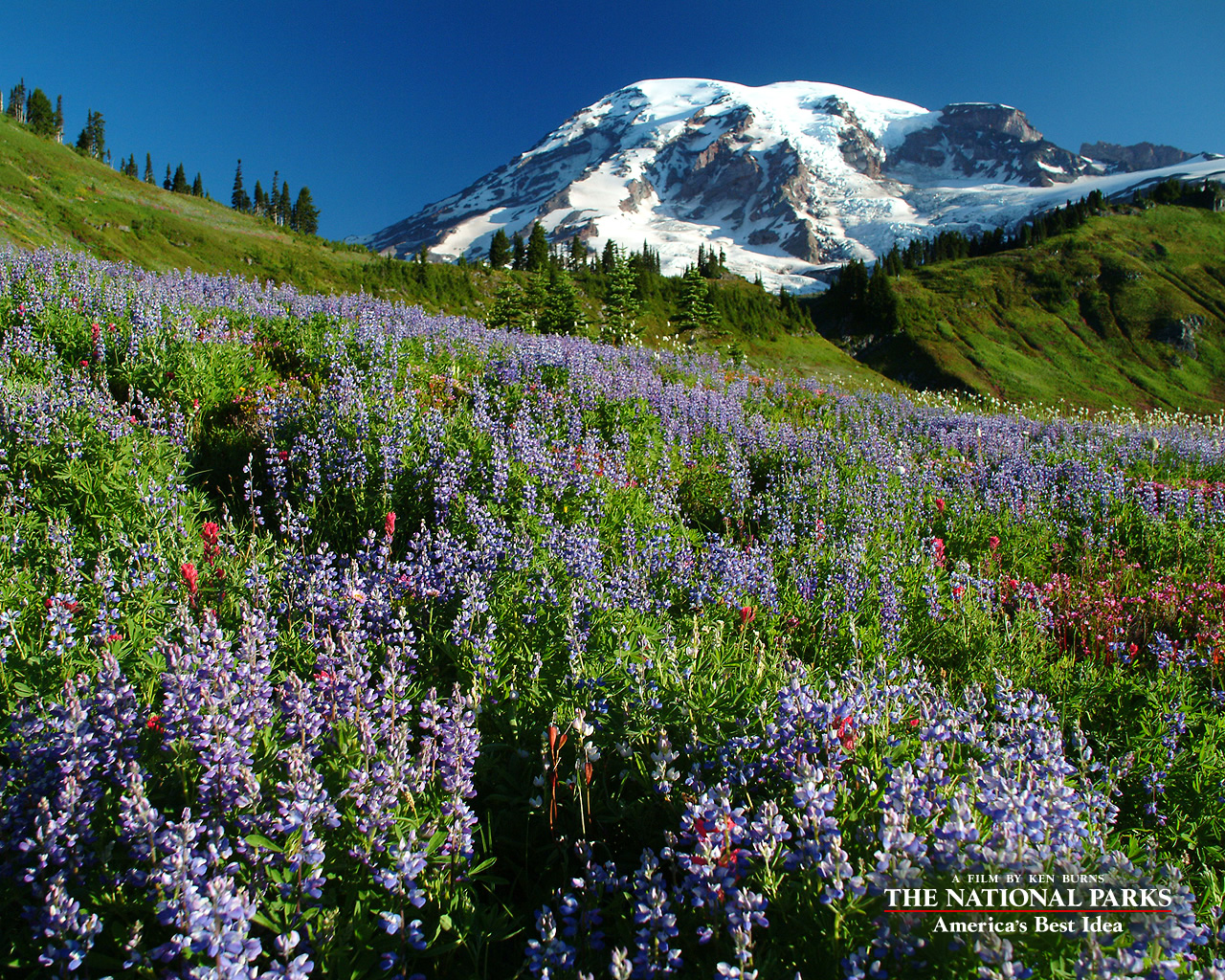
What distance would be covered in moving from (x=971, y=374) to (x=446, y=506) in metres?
80.4

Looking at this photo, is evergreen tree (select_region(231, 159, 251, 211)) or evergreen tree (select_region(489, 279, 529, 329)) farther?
evergreen tree (select_region(231, 159, 251, 211))

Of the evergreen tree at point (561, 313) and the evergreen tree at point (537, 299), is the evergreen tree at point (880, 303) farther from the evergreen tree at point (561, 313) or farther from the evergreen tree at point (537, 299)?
the evergreen tree at point (561, 313)

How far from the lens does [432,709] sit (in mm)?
2551

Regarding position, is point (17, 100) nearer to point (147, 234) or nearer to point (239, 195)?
point (239, 195)

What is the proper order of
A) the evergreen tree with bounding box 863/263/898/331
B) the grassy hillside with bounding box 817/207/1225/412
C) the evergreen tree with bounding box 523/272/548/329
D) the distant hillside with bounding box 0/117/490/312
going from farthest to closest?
the evergreen tree with bounding box 863/263/898/331 < the grassy hillside with bounding box 817/207/1225/412 < the evergreen tree with bounding box 523/272/548/329 < the distant hillside with bounding box 0/117/490/312

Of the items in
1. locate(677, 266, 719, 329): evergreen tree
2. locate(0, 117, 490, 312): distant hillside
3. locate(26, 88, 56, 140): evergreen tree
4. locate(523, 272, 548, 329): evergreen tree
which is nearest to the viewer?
locate(0, 117, 490, 312): distant hillside

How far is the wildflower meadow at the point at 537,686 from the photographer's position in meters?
2.03

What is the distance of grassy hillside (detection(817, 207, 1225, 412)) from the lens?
74.9 meters

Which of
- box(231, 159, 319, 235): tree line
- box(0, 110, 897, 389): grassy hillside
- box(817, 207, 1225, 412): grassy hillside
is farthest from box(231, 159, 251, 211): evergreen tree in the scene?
box(817, 207, 1225, 412): grassy hillside

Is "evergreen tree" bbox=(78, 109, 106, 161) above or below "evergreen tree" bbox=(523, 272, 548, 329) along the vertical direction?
above

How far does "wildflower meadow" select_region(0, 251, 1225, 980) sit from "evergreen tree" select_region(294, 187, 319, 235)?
14221cm

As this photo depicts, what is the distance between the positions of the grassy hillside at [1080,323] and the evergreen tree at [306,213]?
106632mm

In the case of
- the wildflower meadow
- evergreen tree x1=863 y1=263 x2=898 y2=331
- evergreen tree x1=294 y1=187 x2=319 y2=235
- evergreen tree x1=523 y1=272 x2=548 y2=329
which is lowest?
the wildflower meadow

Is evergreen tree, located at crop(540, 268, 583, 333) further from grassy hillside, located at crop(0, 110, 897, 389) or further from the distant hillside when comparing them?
the distant hillside
